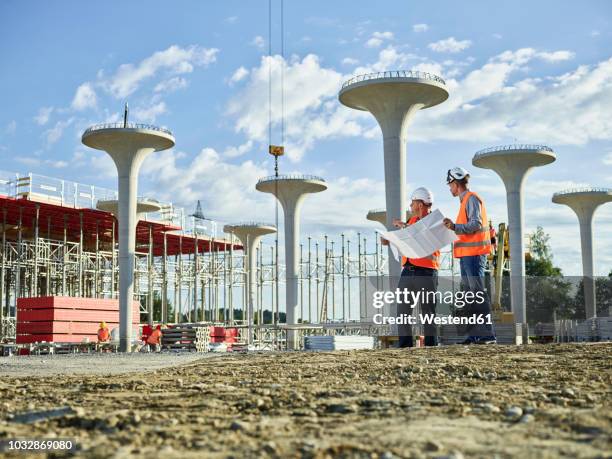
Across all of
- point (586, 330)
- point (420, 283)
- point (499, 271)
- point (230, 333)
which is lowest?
point (230, 333)

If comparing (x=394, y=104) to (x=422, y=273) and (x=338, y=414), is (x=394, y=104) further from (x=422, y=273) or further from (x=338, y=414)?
(x=338, y=414)

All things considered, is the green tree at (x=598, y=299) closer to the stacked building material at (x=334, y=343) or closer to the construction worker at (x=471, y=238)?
the stacked building material at (x=334, y=343)

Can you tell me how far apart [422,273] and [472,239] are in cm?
78

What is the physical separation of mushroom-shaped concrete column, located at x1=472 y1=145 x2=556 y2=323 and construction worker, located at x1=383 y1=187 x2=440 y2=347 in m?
21.5

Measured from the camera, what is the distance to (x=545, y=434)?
280 cm

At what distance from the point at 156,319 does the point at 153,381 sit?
59.5m

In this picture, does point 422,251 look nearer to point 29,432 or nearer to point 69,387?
point 69,387

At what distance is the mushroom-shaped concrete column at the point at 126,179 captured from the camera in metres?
26.0

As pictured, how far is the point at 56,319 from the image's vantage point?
26844mm

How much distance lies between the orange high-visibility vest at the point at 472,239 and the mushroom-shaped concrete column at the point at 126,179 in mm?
18323

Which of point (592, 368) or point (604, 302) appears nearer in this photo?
point (592, 368)

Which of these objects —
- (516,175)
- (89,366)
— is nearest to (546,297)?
(516,175)

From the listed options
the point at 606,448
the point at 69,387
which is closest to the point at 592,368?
the point at 606,448

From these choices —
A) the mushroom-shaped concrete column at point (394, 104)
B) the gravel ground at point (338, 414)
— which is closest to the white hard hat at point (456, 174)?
the gravel ground at point (338, 414)
